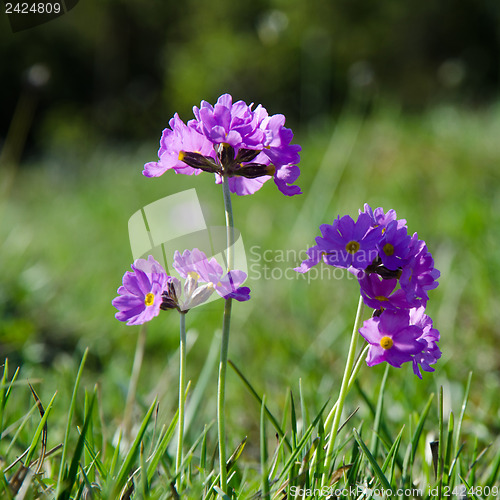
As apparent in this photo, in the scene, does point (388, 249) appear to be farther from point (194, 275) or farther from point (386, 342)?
point (194, 275)

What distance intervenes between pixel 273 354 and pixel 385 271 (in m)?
1.16

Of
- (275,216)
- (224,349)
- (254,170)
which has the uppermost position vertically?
(275,216)

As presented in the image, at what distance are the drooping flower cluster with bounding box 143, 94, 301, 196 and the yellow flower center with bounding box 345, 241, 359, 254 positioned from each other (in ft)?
0.31

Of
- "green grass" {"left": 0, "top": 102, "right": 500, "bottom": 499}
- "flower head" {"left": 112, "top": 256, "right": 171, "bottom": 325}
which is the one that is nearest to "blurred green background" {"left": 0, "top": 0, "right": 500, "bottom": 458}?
"green grass" {"left": 0, "top": 102, "right": 500, "bottom": 499}

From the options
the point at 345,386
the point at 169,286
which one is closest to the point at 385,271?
the point at 345,386

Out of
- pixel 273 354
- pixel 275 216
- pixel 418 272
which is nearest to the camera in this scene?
pixel 418 272

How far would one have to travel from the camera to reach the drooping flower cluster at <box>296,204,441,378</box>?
2.12ft

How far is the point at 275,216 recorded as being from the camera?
11.0 feet

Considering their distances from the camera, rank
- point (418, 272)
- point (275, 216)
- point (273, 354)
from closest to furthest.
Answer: point (418, 272), point (273, 354), point (275, 216)

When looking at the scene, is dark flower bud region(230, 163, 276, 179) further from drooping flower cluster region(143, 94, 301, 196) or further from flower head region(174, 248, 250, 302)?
flower head region(174, 248, 250, 302)

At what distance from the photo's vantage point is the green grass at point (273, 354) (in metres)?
0.75

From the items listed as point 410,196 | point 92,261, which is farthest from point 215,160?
point 410,196

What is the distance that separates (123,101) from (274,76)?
14.5 feet

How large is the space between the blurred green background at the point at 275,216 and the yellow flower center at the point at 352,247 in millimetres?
532
